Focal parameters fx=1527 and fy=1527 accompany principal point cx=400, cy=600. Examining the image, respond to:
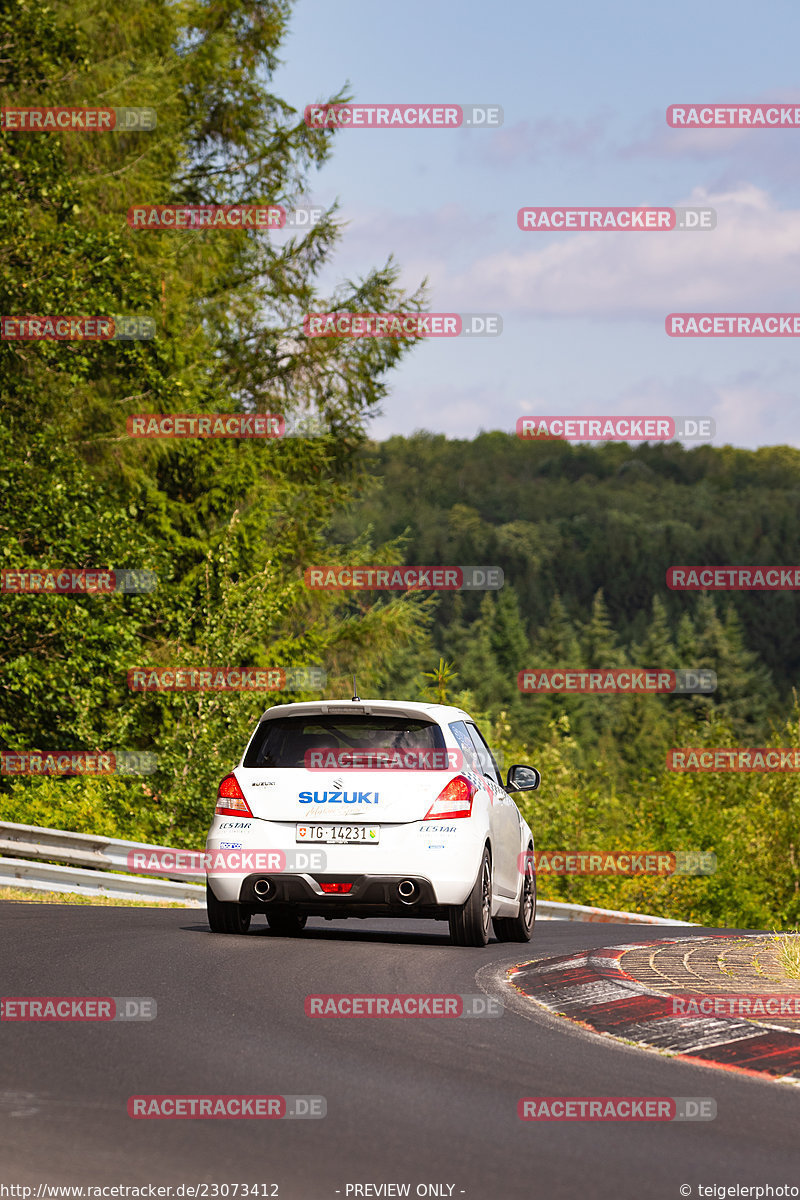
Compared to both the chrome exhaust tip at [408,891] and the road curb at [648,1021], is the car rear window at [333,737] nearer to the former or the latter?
the chrome exhaust tip at [408,891]

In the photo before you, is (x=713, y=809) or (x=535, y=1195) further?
(x=713, y=809)

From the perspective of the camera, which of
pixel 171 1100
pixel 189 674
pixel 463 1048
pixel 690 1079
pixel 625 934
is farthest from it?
pixel 189 674

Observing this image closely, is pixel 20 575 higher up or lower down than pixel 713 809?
higher up

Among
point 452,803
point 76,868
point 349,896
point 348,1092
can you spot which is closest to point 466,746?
point 452,803

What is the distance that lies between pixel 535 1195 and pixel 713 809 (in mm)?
64089

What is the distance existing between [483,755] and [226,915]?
2449 mm

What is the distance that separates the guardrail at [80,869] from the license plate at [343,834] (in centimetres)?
593

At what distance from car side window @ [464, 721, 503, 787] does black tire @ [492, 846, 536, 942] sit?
0.84m

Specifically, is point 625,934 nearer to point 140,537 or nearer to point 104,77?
point 140,537

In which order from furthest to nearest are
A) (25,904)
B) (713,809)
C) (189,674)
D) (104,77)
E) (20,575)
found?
1. (713,809)
2. (104,77)
3. (189,674)
4. (20,575)
5. (25,904)

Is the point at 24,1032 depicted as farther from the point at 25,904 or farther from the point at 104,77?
the point at 104,77

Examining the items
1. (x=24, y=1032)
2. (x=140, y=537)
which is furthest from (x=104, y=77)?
(x=24, y=1032)

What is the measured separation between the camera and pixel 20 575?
22797mm

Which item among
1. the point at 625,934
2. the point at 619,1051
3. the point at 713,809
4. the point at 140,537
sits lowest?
the point at 713,809
